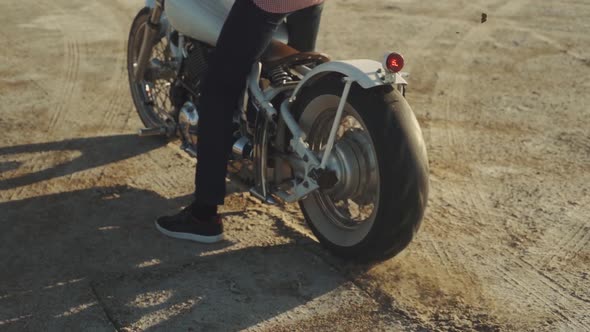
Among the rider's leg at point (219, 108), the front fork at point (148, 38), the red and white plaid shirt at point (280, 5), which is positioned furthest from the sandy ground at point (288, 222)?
the red and white plaid shirt at point (280, 5)

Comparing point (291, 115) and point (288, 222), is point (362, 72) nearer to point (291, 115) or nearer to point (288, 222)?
point (291, 115)

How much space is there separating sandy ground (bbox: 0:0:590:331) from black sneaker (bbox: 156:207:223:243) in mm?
63

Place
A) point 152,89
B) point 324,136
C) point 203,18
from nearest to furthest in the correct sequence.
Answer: point 324,136
point 203,18
point 152,89

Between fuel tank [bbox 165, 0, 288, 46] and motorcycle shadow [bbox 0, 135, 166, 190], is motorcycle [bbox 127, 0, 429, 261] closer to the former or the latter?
fuel tank [bbox 165, 0, 288, 46]

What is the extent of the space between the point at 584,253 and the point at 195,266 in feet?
6.61

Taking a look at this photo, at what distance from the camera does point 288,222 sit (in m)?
4.88

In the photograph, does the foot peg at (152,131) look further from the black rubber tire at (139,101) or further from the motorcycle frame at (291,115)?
the motorcycle frame at (291,115)

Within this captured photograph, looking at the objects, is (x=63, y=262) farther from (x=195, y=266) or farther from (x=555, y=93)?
(x=555, y=93)

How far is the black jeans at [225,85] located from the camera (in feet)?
14.0

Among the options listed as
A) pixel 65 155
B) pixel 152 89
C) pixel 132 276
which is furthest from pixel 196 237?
pixel 152 89

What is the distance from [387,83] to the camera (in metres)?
4.07

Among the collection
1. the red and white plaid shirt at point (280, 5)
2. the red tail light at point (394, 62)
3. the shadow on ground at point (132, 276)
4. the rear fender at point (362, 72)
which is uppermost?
the red and white plaid shirt at point (280, 5)

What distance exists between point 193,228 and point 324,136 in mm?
855

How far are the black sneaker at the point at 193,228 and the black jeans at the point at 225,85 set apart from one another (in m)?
0.12
